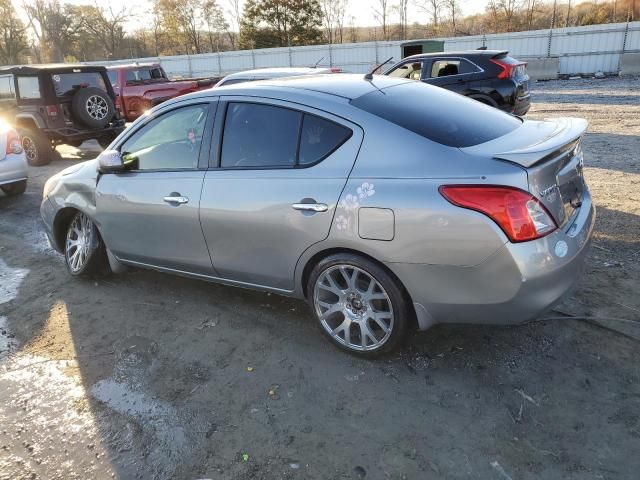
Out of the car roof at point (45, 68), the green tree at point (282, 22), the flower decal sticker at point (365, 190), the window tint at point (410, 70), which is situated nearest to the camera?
the flower decal sticker at point (365, 190)

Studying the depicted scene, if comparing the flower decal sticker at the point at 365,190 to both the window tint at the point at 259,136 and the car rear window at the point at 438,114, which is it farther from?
the window tint at the point at 259,136

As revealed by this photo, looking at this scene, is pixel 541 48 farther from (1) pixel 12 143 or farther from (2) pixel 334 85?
(2) pixel 334 85

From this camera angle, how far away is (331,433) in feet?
8.90

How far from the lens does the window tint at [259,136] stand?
3.32 m

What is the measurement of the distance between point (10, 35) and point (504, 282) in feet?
204

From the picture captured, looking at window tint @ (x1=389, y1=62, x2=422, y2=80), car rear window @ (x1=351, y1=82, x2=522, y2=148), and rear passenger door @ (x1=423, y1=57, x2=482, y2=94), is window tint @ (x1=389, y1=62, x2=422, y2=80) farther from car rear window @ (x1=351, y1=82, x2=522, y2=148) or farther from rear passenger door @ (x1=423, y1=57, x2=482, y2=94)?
car rear window @ (x1=351, y1=82, x2=522, y2=148)

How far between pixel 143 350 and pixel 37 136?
8669mm

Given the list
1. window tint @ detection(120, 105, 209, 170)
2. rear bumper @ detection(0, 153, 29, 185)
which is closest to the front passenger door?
window tint @ detection(120, 105, 209, 170)

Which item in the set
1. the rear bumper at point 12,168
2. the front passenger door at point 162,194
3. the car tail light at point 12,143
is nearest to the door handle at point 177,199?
the front passenger door at point 162,194

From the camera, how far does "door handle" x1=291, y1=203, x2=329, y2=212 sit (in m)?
3.06

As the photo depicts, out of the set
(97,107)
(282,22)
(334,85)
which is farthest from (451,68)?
(282,22)

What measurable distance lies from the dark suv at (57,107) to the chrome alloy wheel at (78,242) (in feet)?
20.8

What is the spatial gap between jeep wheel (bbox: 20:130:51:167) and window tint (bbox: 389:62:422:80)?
719 cm

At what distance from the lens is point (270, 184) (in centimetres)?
330
